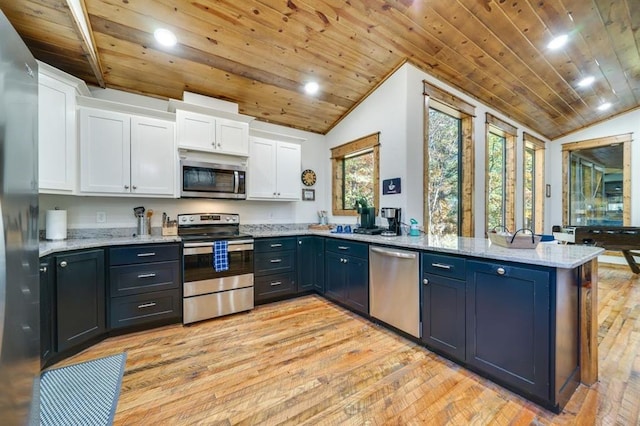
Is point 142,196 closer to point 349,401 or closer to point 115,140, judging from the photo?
point 115,140

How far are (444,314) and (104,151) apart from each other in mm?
3548

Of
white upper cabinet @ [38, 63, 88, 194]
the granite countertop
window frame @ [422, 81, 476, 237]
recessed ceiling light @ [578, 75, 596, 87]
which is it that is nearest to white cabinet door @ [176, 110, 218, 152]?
white upper cabinet @ [38, 63, 88, 194]

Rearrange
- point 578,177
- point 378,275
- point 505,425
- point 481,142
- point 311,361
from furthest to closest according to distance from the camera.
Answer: point 578,177
point 481,142
point 378,275
point 311,361
point 505,425

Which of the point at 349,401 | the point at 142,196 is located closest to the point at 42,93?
the point at 142,196

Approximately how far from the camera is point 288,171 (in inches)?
159

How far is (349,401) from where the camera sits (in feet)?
5.62

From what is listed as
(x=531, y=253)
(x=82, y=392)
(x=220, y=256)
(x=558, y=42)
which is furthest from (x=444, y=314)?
(x=558, y=42)

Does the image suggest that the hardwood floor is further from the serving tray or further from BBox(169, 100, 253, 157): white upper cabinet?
BBox(169, 100, 253, 157): white upper cabinet

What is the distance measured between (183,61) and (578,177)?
819 cm

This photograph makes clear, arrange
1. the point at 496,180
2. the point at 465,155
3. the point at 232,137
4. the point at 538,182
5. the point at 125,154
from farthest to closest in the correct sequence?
the point at 538,182 < the point at 496,180 < the point at 465,155 < the point at 232,137 < the point at 125,154

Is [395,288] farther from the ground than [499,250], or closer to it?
closer to it

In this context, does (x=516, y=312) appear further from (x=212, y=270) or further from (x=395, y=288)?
(x=212, y=270)

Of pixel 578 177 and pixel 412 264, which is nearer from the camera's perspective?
pixel 412 264

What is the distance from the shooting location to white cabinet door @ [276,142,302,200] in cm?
396
